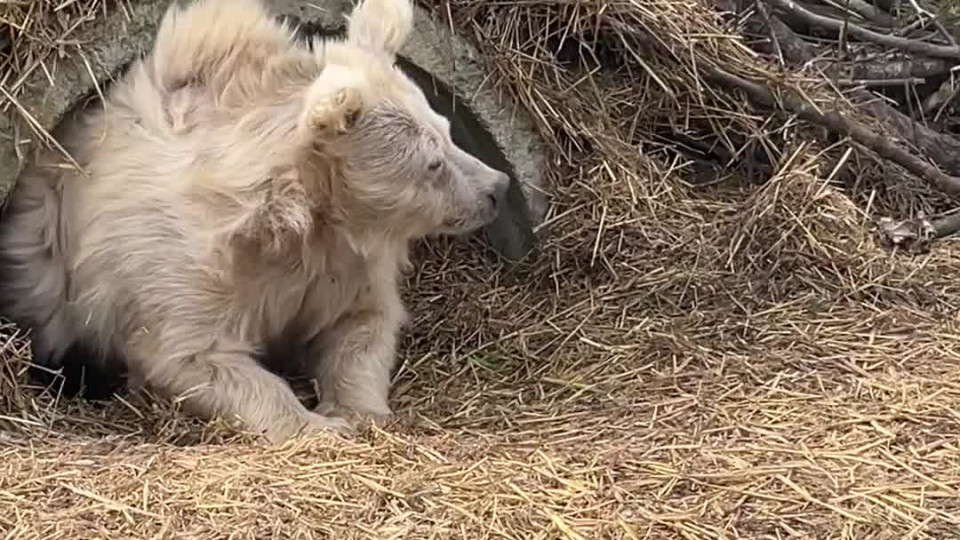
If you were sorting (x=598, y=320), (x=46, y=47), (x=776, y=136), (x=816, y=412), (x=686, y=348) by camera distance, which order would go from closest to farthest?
(x=816, y=412)
(x=46, y=47)
(x=686, y=348)
(x=598, y=320)
(x=776, y=136)

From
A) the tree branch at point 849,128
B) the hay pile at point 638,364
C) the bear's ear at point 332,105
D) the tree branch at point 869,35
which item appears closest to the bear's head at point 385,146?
the bear's ear at point 332,105

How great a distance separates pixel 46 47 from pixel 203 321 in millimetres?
984

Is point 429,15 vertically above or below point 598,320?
above

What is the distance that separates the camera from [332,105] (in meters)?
4.39

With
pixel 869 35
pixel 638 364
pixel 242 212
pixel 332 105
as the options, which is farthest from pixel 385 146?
pixel 869 35

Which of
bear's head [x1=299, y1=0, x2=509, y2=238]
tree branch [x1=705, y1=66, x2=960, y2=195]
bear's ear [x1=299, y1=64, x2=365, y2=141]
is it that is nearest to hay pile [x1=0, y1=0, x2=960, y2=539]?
tree branch [x1=705, y1=66, x2=960, y2=195]

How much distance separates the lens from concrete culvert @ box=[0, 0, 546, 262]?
4.72 m

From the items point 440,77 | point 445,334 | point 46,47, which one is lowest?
point 445,334

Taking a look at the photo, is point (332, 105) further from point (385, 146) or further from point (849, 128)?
point (849, 128)

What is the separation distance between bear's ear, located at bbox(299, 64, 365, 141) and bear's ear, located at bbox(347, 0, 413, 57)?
347 millimetres

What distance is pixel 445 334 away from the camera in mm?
5453

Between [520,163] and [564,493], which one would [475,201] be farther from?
[564,493]

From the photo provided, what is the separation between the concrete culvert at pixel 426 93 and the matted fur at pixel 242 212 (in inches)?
5.1

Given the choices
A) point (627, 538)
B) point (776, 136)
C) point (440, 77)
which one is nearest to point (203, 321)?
point (440, 77)
